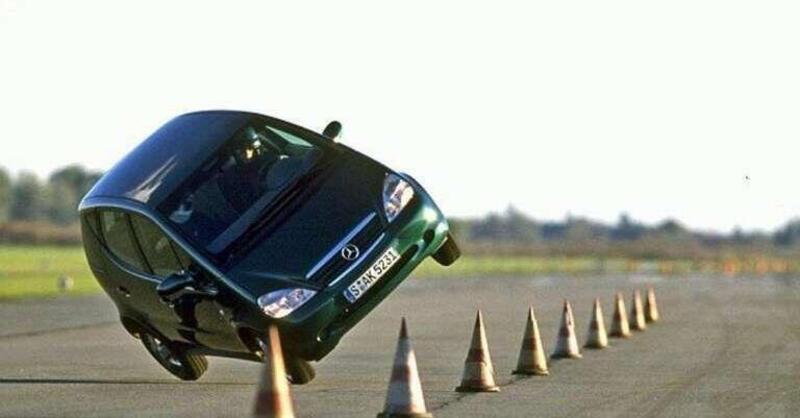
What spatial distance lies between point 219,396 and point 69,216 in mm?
164674

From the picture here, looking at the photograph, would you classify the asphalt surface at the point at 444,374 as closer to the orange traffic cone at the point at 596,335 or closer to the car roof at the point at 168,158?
the orange traffic cone at the point at 596,335

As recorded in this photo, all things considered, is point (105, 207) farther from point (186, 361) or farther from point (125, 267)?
point (186, 361)

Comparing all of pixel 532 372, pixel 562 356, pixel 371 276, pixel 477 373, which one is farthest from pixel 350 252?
pixel 562 356

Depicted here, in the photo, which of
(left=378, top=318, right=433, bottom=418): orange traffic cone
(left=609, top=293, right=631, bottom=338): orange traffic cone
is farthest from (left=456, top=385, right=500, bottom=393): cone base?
(left=609, top=293, right=631, bottom=338): orange traffic cone

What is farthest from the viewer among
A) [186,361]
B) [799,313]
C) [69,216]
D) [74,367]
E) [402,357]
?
[69,216]

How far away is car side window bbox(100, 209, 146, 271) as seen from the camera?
1606 centimetres

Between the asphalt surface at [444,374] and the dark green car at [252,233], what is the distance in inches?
27.5

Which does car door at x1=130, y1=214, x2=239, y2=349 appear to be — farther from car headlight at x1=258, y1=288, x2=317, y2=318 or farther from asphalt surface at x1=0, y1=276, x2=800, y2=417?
asphalt surface at x1=0, y1=276, x2=800, y2=417

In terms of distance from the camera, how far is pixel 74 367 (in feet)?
67.0

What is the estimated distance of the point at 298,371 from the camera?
53.6 ft

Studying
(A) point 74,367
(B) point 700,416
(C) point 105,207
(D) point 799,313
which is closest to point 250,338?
(C) point 105,207

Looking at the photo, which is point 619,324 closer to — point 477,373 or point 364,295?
point 477,373

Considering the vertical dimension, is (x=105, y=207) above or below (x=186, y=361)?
above

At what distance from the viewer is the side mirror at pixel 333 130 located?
1673 cm
